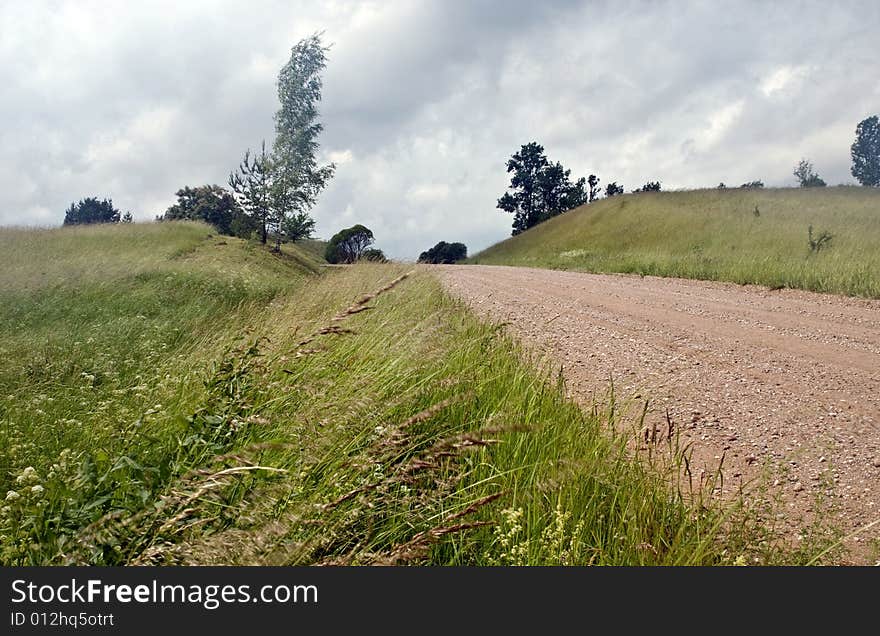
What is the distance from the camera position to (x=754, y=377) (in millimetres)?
6582

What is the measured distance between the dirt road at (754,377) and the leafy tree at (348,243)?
16069 millimetres

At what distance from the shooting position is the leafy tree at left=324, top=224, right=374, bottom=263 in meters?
27.9

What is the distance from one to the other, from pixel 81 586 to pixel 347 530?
3.70ft

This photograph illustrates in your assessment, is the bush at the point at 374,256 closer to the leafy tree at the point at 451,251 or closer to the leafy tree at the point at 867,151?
the leafy tree at the point at 451,251

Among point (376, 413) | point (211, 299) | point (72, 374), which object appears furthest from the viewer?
point (211, 299)

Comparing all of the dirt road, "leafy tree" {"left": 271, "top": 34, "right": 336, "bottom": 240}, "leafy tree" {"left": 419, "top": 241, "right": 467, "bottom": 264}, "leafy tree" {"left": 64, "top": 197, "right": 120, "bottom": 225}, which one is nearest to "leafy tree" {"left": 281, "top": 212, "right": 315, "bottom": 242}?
"leafy tree" {"left": 271, "top": 34, "right": 336, "bottom": 240}

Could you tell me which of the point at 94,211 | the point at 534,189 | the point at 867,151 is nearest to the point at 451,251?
the point at 534,189

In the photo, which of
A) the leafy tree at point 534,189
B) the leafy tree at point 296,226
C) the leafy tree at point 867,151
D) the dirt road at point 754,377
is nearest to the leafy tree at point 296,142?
the leafy tree at point 296,226

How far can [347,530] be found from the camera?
2893 millimetres

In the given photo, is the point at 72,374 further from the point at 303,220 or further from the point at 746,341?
the point at 303,220

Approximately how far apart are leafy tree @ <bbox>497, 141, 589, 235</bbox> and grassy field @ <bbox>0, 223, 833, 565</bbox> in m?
72.6

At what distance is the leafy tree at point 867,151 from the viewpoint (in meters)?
84.6

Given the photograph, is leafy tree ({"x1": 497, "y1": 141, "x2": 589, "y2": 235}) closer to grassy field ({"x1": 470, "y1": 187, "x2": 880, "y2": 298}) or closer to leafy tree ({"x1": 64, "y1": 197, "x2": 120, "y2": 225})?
grassy field ({"x1": 470, "y1": 187, "x2": 880, "y2": 298})

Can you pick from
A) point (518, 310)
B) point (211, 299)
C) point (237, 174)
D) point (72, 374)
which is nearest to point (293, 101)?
point (237, 174)
